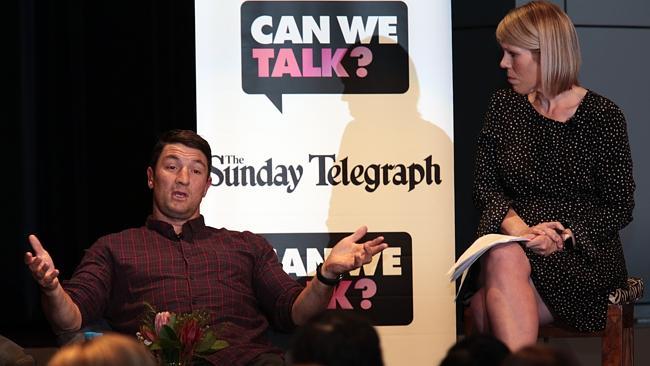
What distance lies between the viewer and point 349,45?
13.0ft

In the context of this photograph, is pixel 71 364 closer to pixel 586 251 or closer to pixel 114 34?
pixel 586 251

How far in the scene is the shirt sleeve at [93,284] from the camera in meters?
3.22

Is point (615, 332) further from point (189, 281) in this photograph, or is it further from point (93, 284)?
point (93, 284)

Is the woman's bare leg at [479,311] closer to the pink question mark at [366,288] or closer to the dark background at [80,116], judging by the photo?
the pink question mark at [366,288]

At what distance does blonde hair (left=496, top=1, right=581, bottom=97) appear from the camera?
11.1 feet

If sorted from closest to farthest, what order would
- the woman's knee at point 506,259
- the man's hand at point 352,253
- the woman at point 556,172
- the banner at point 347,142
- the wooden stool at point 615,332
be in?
the man's hand at point 352,253 → the woman's knee at point 506,259 → the woman at point 556,172 → the wooden stool at point 615,332 → the banner at point 347,142

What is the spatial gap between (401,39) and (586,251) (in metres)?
1.10

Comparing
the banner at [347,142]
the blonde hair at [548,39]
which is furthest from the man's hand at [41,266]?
the blonde hair at [548,39]

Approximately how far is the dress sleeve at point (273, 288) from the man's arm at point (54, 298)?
0.61 meters

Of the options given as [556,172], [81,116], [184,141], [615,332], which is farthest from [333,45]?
[81,116]

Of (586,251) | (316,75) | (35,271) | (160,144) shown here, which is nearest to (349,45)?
(316,75)

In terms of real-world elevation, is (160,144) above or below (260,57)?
below

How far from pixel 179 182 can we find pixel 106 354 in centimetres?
213

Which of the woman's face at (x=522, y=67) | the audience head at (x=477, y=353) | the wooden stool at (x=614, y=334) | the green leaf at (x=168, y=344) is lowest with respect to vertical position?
the wooden stool at (x=614, y=334)
